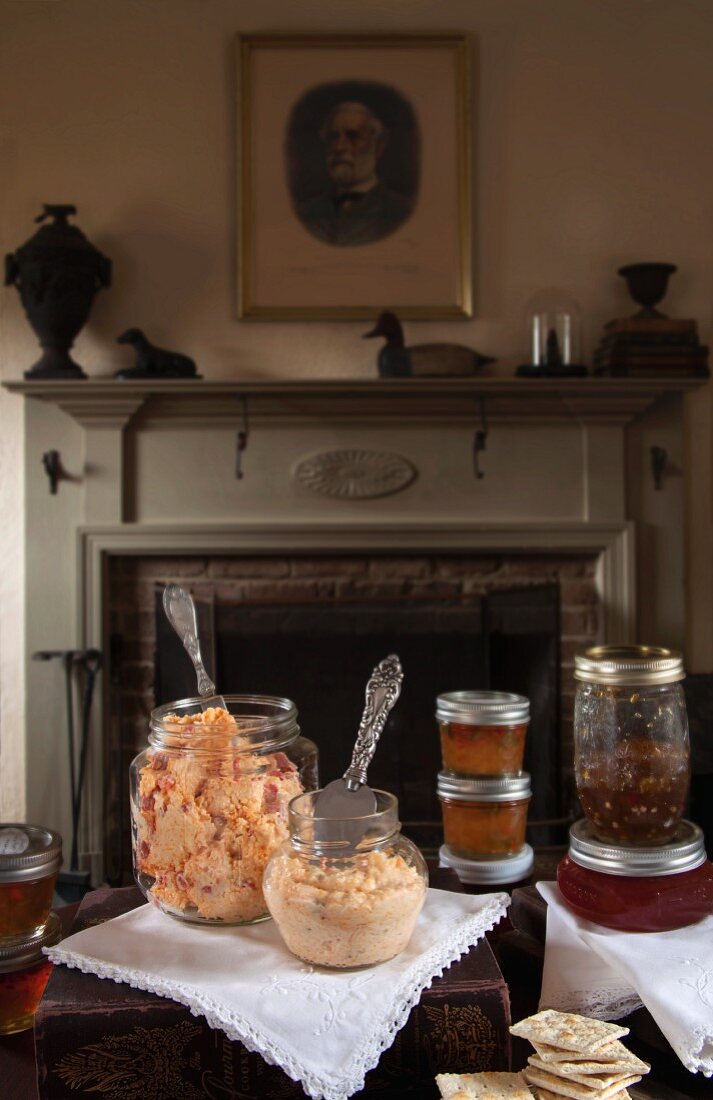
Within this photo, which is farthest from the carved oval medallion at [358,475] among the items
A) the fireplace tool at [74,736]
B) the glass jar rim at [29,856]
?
the glass jar rim at [29,856]

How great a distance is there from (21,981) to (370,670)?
1983 millimetres

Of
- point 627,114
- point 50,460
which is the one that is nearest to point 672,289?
point 627,114

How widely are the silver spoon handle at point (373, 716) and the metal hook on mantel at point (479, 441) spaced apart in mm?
1885

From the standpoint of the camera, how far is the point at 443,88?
3.10m

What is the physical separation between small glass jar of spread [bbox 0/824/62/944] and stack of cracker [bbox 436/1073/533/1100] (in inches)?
18.5

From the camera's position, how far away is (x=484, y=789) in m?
1.36

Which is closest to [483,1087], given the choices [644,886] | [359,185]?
[644,886]

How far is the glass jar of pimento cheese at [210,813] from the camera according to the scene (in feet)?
3.55

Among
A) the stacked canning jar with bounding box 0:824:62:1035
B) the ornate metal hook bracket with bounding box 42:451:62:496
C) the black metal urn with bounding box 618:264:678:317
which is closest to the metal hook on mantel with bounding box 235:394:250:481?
the ornate metal hook bracket with bounding box 42:451:62:496

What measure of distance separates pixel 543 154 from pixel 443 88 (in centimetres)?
35

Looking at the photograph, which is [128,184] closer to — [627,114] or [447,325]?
[447,325]

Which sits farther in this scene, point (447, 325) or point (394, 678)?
point (447, 325)

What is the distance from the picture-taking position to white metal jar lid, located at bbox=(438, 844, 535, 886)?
4.41 ft

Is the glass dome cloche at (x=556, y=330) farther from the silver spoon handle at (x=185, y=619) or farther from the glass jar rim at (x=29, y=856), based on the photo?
the glass jar rim at (x=29, y=856)
